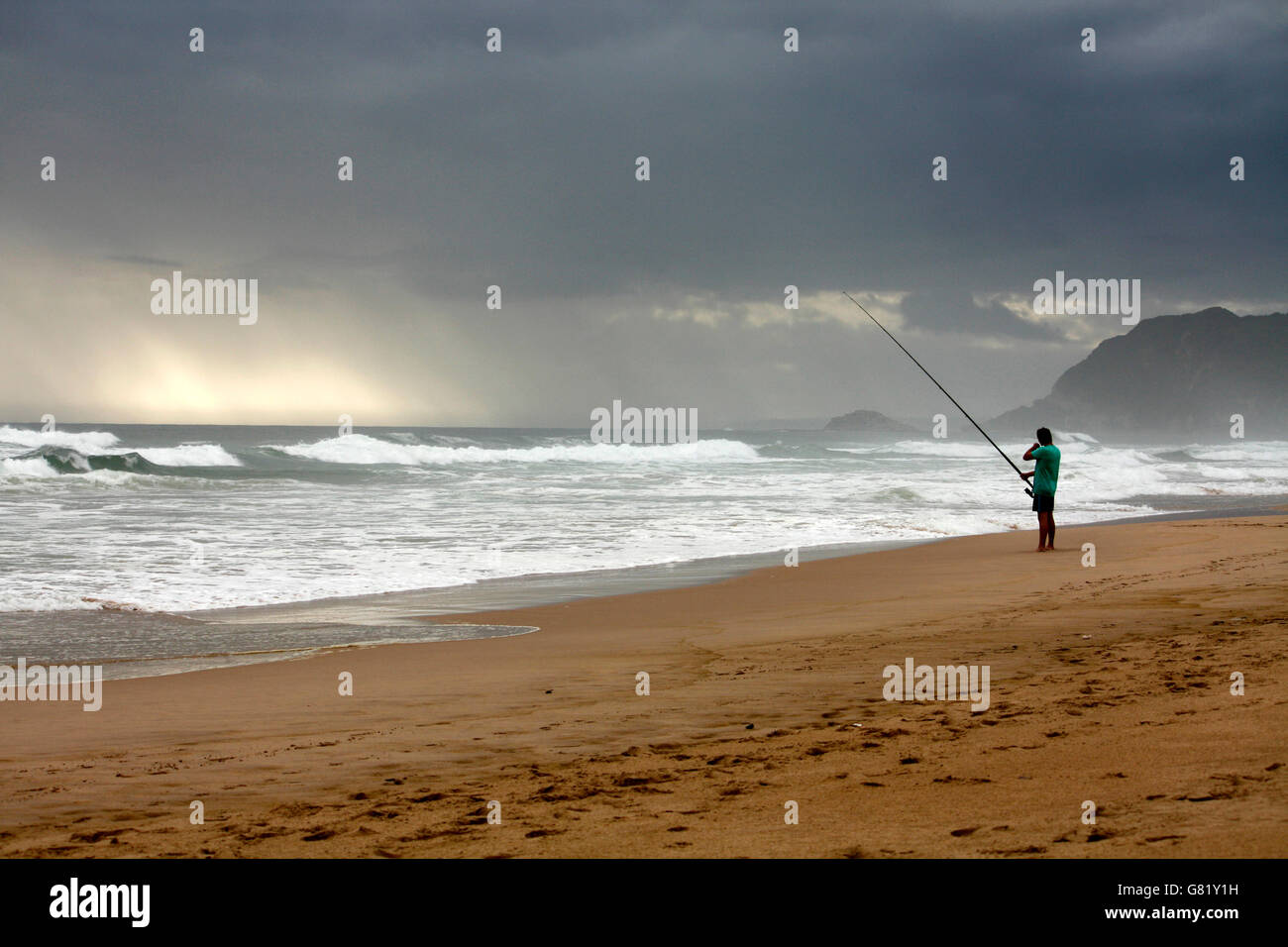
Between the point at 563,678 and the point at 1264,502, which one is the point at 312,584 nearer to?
the point at 563,678

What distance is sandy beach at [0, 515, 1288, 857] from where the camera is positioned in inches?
122

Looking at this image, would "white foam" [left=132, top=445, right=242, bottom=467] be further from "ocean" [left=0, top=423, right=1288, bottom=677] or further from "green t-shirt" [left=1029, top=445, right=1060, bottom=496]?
"green t-shirt" [left=1029, top=445, right=1060, bottom=496]

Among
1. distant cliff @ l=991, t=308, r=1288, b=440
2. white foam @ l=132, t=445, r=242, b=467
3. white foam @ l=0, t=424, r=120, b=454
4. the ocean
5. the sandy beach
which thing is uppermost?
distant cliff @ l=991, t=308, r=1288, b=440

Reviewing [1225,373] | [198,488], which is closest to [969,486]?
[198,488]

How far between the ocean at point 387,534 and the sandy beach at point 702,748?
1.79m

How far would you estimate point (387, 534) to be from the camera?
15438mm

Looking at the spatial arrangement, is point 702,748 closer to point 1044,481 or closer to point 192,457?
point 1044,481

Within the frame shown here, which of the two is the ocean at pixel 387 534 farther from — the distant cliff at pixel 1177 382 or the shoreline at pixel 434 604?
the distant cliff at pixel 1177 382

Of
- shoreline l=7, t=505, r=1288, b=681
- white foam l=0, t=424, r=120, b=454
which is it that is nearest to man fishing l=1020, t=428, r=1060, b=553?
shoreline l=7, t=505, r=1288, b=681

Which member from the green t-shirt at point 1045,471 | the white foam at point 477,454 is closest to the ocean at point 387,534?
the green t-shirt at point 1045,471

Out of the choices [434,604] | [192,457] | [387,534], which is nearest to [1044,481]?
[434,604]

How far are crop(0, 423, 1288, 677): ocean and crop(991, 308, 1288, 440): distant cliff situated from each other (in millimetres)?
112250

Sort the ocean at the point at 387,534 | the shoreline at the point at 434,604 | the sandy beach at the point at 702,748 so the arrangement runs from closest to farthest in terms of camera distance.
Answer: the sandy beach at the point at 702,748
the shoreline at the point at 434,604
the ocean at the point at 387,534

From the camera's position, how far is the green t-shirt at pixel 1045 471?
1352 centimetres
